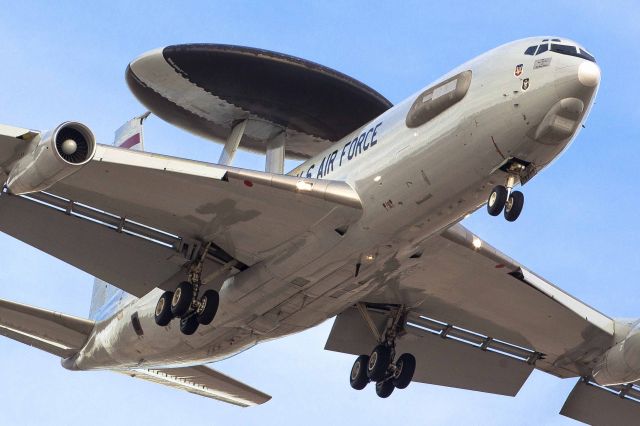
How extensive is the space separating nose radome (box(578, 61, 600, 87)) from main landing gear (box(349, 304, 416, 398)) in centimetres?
1159

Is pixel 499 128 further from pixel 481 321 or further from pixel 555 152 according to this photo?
pixel 481 321

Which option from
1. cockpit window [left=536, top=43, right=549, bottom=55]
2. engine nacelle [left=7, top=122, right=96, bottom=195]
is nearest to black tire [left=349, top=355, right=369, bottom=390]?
engine nacelle [left=7, top=122, right=96, bottom=195]

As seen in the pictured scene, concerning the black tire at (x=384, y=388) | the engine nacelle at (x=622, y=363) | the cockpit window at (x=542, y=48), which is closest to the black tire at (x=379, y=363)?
the black tire at (x=384, y=388)

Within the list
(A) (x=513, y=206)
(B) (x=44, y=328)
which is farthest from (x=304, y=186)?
(B) (x=44, y=328)

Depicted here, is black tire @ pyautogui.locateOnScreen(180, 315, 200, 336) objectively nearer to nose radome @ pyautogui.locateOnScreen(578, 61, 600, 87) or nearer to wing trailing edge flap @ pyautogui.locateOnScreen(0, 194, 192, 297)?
wing trailing edge flap @ pyautogui.locateOnScreen(0, 194, 192, 297)

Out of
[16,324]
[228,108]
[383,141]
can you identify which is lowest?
[16,324]

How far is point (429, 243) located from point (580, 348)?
8.86 meters

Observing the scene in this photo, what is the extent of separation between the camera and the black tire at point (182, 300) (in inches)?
1382

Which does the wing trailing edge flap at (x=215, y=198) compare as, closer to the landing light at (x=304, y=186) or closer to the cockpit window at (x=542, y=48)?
the landing light at (x=304, y=186)

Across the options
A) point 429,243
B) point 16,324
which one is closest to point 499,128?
point 429,243

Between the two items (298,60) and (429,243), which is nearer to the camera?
(429,243)

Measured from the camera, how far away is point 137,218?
35.2 metres

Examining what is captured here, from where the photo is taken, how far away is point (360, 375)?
38.0 m

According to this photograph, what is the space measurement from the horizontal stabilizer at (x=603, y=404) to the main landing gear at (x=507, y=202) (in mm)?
13416
